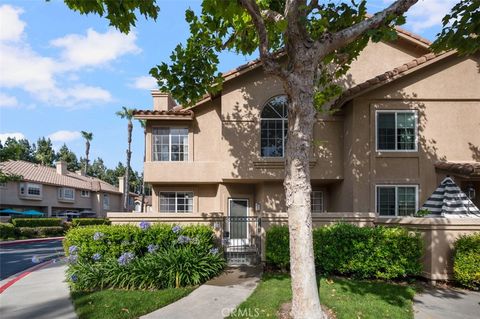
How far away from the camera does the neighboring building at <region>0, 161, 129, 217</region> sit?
35.4 m

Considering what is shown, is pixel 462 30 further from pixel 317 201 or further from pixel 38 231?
pixel 38 231

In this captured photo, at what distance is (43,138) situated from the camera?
78.4 meters

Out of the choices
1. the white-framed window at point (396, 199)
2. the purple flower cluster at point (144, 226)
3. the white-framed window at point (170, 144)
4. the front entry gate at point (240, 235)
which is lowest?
the front entry gate at point (240, 235)

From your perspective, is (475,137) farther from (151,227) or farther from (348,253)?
(151,227)

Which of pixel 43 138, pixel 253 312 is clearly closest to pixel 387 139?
pixel 253 312

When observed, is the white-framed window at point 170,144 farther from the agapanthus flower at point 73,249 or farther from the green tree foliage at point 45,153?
the green tree foliage at point 45,153

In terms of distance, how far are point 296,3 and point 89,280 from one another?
835 centimetres

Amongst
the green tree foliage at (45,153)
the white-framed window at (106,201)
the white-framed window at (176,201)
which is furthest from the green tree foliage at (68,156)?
the white-framed window at (176,201)

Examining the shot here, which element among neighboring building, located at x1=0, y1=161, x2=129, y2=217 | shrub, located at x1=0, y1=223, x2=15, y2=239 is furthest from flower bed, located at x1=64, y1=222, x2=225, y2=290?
neighboring building, located at x1=0, y1=161, x2=129, y2=217

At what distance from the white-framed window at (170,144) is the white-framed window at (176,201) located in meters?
1.78

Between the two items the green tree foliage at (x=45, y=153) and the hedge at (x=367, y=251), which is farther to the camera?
the green tree foliage at (x=45, y=153)

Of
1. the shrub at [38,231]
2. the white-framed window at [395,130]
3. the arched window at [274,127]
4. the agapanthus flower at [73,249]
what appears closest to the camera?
the agapanthus flower at [73,249]

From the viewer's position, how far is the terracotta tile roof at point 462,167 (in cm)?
1170

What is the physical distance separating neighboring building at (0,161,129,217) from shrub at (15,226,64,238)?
6263 mm
